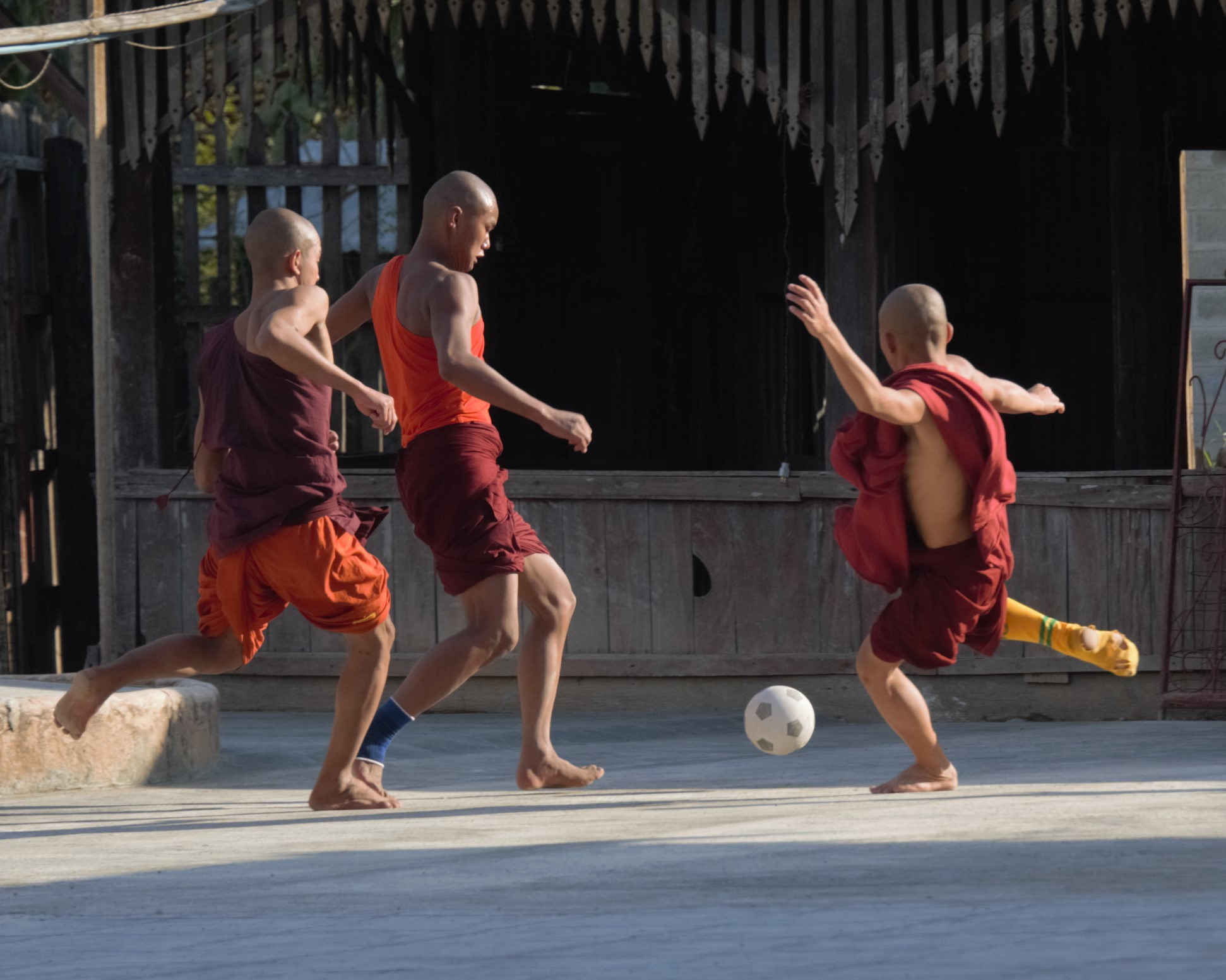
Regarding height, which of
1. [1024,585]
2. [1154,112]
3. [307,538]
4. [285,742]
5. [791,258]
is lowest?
[285,742]

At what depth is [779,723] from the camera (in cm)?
567

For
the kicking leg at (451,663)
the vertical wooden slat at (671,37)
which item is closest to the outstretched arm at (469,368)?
the kicking leg at (451,663)

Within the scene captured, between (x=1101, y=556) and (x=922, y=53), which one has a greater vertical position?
(x=922, y=53)

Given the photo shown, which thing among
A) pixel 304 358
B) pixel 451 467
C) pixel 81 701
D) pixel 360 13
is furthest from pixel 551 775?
pixel 360 13

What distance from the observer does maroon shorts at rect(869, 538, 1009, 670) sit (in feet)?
17.2

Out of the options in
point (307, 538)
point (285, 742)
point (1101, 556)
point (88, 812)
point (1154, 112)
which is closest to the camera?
point (307, 538)

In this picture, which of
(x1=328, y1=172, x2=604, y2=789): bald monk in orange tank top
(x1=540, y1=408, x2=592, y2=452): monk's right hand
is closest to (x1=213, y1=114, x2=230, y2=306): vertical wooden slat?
(x1=328, y1=172, x2=604, y2=789): bald monk in orange tank top

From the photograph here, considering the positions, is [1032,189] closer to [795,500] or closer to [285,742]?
[795,500]

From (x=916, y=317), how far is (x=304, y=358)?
1.72m

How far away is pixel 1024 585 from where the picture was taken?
7.98 m

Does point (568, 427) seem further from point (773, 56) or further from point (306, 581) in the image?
point (773, 56)

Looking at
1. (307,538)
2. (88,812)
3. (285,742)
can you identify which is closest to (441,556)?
(307,538)

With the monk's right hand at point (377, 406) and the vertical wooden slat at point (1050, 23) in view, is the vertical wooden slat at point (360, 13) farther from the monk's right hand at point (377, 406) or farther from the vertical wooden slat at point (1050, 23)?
the monk's right hand at point (377, 406)

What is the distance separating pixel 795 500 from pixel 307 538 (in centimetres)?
348
